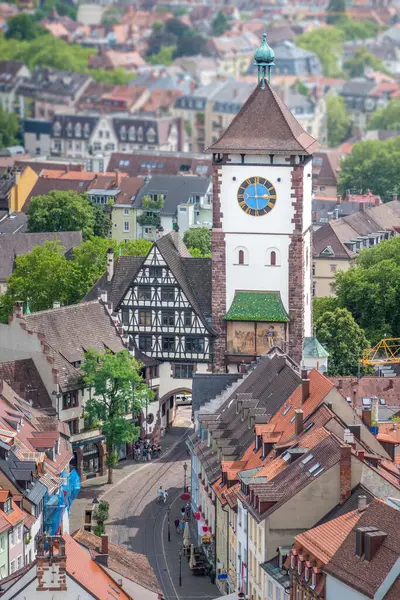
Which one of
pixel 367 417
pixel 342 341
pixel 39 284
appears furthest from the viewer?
pixel 39 284

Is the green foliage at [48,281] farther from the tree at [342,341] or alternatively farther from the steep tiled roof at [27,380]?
the steep tiled roof at [27,380]

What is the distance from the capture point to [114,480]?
160 meters

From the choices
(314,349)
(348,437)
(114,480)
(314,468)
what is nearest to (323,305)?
(314,349)

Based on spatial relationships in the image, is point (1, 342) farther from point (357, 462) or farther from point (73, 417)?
point (357, 462)

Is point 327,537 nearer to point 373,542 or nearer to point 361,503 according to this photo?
point 361,503

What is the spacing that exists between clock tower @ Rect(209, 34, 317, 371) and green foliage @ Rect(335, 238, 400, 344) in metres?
13.3

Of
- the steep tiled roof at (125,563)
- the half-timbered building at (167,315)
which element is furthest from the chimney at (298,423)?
the half-timbered building at (167,315)

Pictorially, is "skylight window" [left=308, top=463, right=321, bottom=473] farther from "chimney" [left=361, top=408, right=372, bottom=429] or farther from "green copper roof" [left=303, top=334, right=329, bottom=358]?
"green copper roof" [left=303, top=334, right=329, bottom=358]

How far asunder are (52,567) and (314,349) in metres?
60.1

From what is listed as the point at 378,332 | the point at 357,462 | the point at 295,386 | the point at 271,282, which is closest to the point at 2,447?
the point at 295,386

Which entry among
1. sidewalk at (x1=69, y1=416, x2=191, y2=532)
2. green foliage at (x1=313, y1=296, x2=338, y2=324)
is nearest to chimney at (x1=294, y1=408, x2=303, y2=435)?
sidewalk at (x1=69, y1=416, x2=191, y2=532)

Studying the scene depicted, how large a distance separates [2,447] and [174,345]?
3675cm

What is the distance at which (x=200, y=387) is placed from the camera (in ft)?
516

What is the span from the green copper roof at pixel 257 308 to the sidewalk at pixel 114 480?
9.60 m
